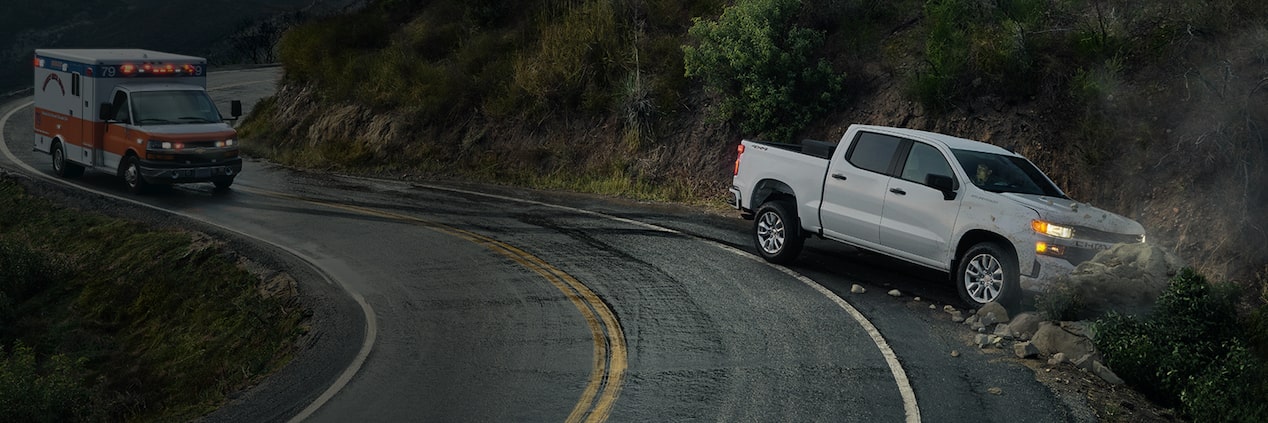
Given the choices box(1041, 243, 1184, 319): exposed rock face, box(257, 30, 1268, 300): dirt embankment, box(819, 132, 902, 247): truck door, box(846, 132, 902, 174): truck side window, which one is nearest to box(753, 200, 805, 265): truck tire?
box(819, 132, 902, 247): truck door

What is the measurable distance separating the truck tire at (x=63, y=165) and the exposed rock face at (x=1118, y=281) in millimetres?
20278

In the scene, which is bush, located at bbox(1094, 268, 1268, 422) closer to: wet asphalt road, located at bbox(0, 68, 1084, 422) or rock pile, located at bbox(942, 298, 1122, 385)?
rock pile, located at bbox(942, 298, 1122, 385)

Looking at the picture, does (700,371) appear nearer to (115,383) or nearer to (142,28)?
(115,383)

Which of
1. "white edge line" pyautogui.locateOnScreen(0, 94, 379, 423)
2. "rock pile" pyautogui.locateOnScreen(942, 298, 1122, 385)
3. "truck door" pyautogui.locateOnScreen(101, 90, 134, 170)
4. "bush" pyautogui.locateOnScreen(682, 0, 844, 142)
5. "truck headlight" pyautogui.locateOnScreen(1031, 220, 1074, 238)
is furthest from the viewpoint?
"truck door" pyautogui.locateOnScreen(101, 90, 134, 170)

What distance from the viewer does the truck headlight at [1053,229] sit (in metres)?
11.2

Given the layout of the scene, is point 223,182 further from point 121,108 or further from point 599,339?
point 599,339

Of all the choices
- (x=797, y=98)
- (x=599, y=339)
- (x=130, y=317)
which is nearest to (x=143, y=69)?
(x=130, y=317)

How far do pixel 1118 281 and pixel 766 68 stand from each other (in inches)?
416

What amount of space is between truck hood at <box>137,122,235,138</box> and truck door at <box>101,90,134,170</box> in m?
0.54

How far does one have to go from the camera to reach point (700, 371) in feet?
31.6

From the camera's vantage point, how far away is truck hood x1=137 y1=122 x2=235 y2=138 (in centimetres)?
2030

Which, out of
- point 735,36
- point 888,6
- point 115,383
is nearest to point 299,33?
point 735,36

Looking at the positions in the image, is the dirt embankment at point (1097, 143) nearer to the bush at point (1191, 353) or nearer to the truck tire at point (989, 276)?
the bush at point (1191, 353)

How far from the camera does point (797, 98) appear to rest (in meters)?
20.8
